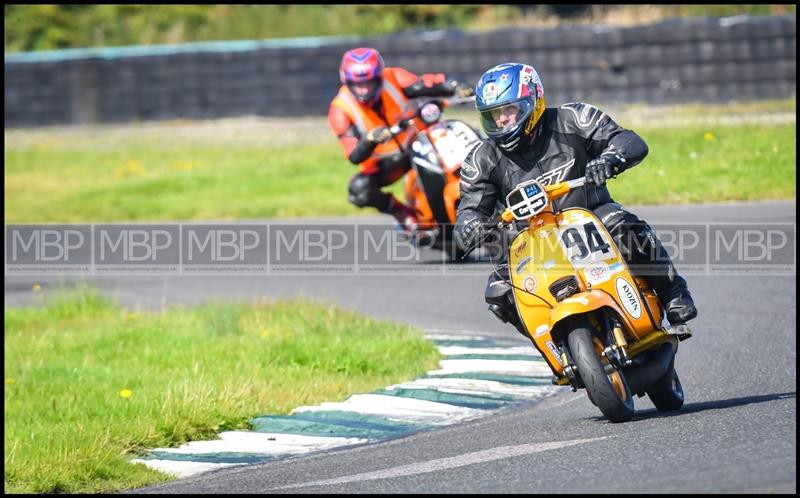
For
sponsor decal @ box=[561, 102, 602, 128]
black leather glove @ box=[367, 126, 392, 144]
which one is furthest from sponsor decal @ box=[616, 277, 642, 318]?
black leather glove @ box=[367, 126, 392, 144]

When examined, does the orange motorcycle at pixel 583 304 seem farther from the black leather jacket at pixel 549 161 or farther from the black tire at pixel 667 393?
the black leather jacket at pixel 549 161

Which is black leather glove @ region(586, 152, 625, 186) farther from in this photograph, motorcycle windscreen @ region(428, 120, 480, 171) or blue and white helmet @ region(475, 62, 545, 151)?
motorcycle windscreen @ region(428, 120, 480, 171)

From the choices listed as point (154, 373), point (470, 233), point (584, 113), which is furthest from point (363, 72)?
point (470, 233)

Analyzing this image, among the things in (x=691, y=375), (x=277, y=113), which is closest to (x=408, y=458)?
(x=691, y=375)

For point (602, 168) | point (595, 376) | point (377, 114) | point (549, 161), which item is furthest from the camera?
point (377, 114)

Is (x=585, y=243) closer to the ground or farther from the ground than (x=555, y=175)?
closer to the ground

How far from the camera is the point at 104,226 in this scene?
1705cm

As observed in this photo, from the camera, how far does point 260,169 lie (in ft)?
70.7

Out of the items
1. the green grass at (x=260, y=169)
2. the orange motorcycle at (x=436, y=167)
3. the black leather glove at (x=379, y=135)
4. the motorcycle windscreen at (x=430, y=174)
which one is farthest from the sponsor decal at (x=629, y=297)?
the green grass at (x=260, y=169)

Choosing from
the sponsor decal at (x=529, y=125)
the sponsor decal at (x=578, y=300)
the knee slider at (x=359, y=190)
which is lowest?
the sponsor decal at (x=578, y=300)

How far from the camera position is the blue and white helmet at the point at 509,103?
22.2 feet

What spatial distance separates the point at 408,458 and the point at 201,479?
993mm

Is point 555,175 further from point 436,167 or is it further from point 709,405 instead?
point 436,167

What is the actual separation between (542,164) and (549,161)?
0.04m
